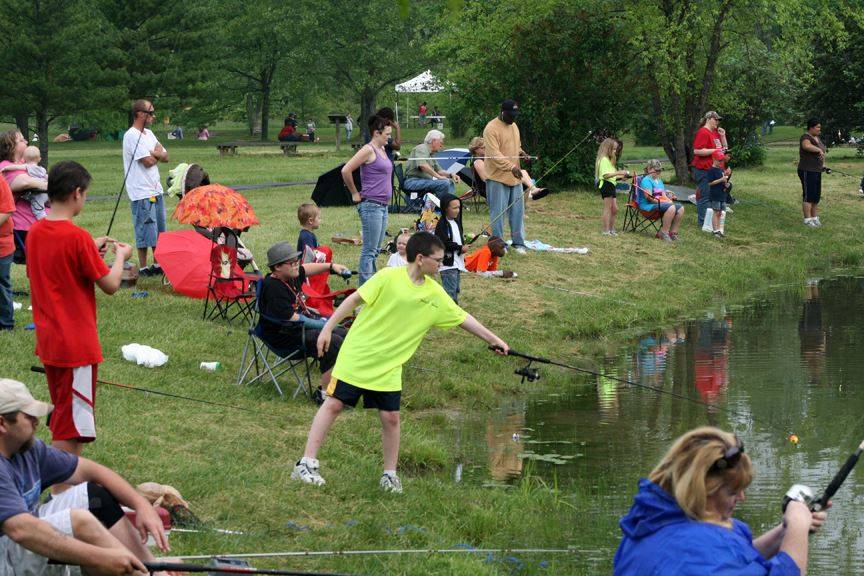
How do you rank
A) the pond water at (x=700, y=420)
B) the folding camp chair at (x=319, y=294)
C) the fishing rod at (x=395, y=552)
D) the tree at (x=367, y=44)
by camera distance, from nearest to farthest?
the fishing rod at (x=395, y=552), the pond water at (x=700, y=420), the folding camp chair at (x=319, y=294), the tree at (x=367, y=44)

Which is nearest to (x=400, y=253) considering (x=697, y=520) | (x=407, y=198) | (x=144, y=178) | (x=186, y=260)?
Result: (x=186, y=260)

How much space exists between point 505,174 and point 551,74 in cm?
691

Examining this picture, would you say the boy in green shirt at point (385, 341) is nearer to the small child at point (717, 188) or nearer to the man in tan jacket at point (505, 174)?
the man in tan jacket at point (505, 174)

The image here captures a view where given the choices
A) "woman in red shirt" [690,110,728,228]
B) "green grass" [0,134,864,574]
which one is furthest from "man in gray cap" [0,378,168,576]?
"woman in red shirt" [690,110,728,228]

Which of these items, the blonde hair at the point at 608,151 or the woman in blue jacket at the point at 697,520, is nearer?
the woman in blue jacket at the point at 697,520

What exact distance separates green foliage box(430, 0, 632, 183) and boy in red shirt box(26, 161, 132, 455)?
16.7 meters

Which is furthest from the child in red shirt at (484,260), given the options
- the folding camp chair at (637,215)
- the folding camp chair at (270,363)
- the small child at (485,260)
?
the folding camp chair at (270,363)

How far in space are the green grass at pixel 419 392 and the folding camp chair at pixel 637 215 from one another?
428mm

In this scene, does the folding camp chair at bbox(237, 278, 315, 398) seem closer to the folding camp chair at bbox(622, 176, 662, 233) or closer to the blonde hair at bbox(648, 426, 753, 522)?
the blonde hair at bbox(648, 426, 753, 522)

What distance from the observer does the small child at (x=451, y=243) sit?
12281mm

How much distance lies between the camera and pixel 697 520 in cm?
395

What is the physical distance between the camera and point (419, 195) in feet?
58.5

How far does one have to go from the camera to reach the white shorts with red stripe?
20.9ft

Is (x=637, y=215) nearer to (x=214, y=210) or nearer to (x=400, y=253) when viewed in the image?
(x=400, y=253)
